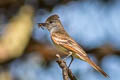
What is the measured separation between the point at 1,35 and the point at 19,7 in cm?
121

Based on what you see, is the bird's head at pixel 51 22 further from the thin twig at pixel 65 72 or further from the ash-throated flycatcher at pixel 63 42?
the thin twig at pixel 65 72

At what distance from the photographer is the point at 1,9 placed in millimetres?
12828

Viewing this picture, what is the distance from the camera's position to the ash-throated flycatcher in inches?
315

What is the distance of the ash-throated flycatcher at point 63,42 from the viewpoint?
7996 millimetres

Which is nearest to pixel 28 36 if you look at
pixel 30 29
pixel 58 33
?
pixel 30 29

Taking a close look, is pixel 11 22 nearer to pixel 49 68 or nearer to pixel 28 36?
pixel 28 36

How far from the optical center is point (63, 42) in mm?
8266

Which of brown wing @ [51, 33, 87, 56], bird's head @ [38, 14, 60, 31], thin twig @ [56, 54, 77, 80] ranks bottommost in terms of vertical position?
thin twig @ [56, 54, 77, 80]

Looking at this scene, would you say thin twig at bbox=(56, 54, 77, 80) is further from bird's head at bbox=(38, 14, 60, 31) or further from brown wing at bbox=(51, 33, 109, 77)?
bird's head at bbox=(38, 14, 60, 31)

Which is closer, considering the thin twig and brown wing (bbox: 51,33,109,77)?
the thin twig

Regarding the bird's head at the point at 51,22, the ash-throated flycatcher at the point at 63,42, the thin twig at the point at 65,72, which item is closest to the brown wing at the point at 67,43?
the ash-throated flycatcher at the point at 63,42

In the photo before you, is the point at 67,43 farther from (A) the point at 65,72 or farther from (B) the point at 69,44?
(A) the point at 65,72

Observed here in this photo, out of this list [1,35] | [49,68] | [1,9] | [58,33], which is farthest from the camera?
Result: [1,9]

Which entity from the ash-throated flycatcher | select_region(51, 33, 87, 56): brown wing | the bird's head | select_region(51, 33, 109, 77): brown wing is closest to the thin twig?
the ash-throated flycatcher
